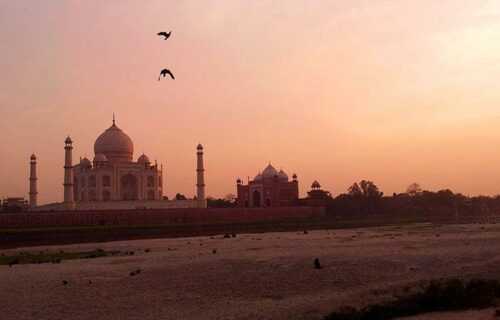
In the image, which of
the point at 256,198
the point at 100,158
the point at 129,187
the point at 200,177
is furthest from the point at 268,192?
the point at 100,158

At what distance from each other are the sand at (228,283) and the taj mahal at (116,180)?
37.3 metres

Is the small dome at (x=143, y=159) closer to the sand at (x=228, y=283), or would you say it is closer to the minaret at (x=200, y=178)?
the minaret at (x=200, y=178)

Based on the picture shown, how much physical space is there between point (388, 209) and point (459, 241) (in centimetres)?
4020

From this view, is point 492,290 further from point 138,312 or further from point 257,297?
point 138,312

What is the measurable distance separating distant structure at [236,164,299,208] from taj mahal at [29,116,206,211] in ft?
28.2

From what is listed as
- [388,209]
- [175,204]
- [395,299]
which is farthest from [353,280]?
[388,209]

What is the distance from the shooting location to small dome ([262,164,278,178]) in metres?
66.6

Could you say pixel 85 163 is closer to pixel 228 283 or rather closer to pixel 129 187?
pixel 129 187

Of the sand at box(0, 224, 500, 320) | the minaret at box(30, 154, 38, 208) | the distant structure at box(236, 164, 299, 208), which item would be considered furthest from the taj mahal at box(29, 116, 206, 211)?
the sand at box(0, 224, 500, 320)

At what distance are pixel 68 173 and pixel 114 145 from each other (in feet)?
25.6

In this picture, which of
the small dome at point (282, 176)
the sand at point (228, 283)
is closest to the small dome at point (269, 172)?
the small dome at point (282, 176)

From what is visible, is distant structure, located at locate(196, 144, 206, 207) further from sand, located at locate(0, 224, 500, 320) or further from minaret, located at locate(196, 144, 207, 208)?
sand, located at locate(0, 224, 500, 320)

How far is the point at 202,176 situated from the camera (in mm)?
56438

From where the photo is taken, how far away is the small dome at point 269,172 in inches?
2623
